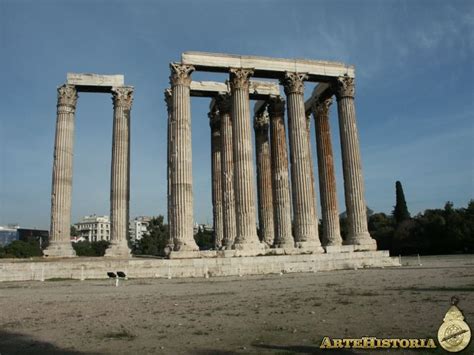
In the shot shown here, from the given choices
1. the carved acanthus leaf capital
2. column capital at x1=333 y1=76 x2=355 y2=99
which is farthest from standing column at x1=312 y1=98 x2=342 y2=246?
the carved acanthus leaf capital

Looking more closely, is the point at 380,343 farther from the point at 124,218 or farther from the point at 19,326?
the point at 124,218

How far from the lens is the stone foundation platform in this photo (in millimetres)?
26250

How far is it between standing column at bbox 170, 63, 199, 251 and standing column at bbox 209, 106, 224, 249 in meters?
9.09

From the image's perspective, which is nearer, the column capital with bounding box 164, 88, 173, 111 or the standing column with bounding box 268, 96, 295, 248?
the standing column with bounding box 268, 96, 295, 248

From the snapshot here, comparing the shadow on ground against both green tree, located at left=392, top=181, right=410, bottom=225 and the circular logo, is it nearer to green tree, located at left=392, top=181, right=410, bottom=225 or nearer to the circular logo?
the circular logo

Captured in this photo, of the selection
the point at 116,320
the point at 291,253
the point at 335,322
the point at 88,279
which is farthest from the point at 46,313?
the point at 291,253

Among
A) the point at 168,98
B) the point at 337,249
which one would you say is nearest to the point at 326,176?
the point at 337,249

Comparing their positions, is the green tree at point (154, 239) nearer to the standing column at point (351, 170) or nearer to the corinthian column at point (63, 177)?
the corinthian column at point (63, 177)

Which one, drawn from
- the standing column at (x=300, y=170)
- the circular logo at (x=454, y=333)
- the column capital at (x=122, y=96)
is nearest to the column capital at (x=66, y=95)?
the column capital at (x=122, y=96)

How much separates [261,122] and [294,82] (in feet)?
26.8

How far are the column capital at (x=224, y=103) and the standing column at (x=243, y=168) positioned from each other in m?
5.50

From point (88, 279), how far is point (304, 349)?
70.3 ft

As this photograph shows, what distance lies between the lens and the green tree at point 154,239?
8110 centimetres

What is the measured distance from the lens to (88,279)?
85.3 ft
